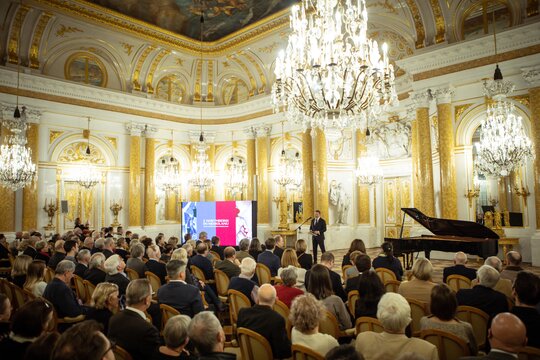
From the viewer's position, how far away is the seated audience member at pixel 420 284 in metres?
3.89

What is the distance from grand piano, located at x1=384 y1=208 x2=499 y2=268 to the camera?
721 cm

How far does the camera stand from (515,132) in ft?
25.3

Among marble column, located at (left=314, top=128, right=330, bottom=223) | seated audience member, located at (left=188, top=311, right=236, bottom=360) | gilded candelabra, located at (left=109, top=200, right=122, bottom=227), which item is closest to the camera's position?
seated audience member, located at (left=188, top=311, right=236, bottom=360)

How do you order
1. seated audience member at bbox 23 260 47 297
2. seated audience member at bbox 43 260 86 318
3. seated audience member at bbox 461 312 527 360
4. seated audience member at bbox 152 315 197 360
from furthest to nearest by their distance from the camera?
seated audience member at bbox 23 260 47 297 → seated audience member at bbox 43 260 86 318 → seated audience member at bbox 152 315 197 360 → seated audience member at bbox 461 312 527 360

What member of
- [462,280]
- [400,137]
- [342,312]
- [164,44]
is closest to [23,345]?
[342,312]

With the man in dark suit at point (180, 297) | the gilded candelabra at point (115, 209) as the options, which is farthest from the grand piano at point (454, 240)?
the gilded candelabra at point (115, 209)

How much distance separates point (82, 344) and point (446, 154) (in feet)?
33.8

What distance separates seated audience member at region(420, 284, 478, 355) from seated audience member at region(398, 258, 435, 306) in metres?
1.09

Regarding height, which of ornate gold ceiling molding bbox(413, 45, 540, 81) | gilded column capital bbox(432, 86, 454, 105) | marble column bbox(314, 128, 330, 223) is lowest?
marble column bbox(314, 128, 330, 223)

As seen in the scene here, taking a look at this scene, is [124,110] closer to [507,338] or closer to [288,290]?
[288,290]

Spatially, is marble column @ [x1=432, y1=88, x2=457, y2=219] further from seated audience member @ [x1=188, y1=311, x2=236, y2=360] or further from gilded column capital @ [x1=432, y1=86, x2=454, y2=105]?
seated audience member @ [x1=188, y1=311, x2=236, y2=360]

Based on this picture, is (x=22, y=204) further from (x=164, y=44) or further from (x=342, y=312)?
(x=342, y=312)

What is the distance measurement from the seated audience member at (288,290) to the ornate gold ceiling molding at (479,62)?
870cm

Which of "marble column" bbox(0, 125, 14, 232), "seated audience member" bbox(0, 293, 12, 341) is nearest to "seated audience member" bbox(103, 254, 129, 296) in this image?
"seated audience member" bbox(0, 293, 12, 341)
